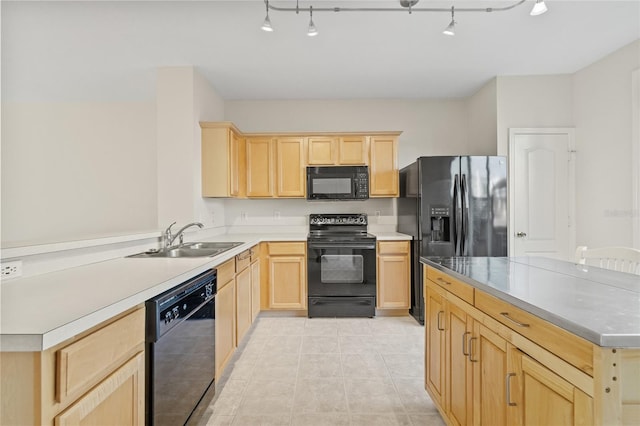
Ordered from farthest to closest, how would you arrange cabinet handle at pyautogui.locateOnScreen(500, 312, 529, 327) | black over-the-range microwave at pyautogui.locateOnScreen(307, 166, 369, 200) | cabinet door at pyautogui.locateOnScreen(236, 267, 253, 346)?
black over-the-range microwave at pyautogui.locateOnScreen(307, 166, 369, 200) < cabinet door at pyautogui.locateOnScreen(236, 267, 253, 346) < cabinet handle at pyautogui.locateOnScreen(500, 312, 529, 327)

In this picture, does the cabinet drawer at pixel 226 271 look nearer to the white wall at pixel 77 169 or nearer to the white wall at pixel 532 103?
the white wall at pixel 77 169

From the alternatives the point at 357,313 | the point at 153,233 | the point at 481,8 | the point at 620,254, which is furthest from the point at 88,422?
the point at 481,8

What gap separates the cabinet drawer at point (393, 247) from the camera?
3520 millimetres

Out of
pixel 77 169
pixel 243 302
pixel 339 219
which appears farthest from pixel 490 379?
pixel 77 169

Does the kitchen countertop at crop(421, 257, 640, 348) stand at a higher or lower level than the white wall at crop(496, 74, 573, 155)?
lower

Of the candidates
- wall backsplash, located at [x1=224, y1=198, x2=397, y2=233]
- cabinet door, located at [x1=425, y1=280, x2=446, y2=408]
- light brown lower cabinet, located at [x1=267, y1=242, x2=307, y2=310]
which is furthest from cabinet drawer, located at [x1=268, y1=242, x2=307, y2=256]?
cabinet door, located at [x1=425, y1=280, x2=446, y2=408]

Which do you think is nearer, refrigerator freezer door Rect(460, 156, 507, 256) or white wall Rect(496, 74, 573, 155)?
refrigerator freezer door Rect(460, 156, 507, 256)

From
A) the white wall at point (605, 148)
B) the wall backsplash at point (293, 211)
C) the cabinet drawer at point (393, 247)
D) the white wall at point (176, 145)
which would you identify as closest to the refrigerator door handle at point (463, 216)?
the cabinet drawer at point (393, 247)

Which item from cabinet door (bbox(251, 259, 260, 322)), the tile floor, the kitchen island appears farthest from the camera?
cabinet door (bbox(251, 259, 260, 322))

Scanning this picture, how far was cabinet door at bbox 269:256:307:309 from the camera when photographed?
3.50 m

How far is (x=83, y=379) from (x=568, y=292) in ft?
5.35

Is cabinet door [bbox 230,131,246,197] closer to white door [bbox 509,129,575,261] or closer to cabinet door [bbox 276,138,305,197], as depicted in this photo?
cabinet door [bbox 276,138,305,197]

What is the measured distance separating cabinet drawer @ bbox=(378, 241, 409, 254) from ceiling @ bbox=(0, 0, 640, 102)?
190 cm

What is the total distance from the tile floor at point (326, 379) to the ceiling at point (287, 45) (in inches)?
109
